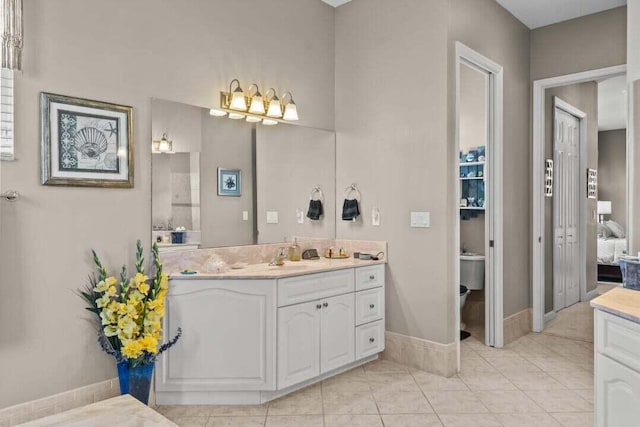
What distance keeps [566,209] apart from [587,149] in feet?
3.20

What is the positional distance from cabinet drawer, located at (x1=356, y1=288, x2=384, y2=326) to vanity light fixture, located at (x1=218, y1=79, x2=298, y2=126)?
4.84 ft

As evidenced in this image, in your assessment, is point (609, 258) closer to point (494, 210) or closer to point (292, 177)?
point (494, 210)

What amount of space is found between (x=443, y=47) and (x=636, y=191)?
1.64m

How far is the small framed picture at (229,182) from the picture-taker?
312 centimetres

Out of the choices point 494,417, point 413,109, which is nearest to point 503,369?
point 494,417

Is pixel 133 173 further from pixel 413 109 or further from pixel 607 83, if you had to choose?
pixel 607 83

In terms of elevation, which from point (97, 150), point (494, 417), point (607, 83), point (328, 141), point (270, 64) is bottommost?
point (494, 417)

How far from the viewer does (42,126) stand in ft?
7.39

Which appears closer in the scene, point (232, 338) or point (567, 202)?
point (232, 338)

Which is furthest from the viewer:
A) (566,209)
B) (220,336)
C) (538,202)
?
(566,209)

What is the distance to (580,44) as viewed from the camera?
406cm

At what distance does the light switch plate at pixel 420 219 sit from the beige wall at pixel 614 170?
742 centimetres

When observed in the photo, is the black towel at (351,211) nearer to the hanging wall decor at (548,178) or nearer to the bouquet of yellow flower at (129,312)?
the bouquet of yellow flower at (129,312)

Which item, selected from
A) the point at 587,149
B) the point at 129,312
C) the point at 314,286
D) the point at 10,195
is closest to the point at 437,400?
the point at 314,286
